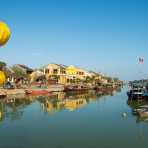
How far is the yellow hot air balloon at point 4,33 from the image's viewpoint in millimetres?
3027

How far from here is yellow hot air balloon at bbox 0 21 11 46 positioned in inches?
119

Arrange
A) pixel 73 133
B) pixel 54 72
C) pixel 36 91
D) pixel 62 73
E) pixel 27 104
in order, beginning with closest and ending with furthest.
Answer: pixel 73 133
pixel 27 104
pixel 36 91
pixel 54 72
pixel 62 73

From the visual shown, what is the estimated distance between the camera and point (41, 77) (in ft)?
290

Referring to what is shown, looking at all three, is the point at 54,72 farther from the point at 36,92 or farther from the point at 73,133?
the point at 73,133

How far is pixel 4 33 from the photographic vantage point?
3068 mm

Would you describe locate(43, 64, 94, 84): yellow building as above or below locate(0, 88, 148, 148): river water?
above

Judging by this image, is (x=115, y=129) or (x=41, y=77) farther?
(x=41, y=77)

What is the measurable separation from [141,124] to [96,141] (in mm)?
7250

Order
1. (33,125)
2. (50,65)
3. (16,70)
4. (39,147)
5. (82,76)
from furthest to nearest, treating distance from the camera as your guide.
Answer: (82,76) → (50,65) → (16,70) → (33,125) → (39,147)

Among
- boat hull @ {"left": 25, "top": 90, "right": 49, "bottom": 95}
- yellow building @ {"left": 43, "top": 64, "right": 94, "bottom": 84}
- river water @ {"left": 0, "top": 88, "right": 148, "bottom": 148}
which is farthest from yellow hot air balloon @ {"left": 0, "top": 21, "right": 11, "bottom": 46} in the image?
yellow building @ {"left": 43, "top": 64, "right": 94, "bottom": 84}

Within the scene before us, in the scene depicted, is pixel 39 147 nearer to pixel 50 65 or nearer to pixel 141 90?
pixel 141 90

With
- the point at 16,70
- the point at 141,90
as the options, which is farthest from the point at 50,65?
the point at 141,90

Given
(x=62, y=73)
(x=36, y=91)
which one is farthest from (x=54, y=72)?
(x=36, y=91)

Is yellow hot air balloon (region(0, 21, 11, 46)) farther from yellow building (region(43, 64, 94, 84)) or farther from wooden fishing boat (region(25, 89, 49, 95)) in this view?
yellow building (region(43, 64, 94, 84))
